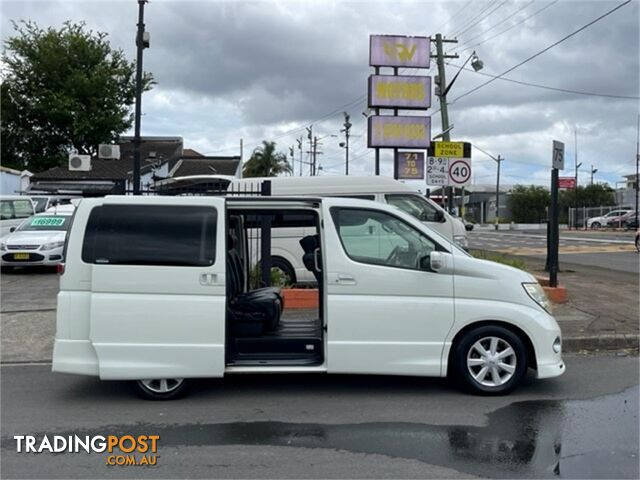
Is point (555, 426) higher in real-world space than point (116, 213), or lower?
lower

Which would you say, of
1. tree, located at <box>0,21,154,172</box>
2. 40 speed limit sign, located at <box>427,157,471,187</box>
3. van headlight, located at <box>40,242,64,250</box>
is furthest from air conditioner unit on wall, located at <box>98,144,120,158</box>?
tree, located at <box>0,21,154,172</box>

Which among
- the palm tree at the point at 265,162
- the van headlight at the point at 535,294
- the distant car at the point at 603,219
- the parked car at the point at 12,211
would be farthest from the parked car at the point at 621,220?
the van headlight at the point at 535,294

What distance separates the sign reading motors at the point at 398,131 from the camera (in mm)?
21469

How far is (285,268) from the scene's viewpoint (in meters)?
11.7

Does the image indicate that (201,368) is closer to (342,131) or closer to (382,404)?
(382,404)

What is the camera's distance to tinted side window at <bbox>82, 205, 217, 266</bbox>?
5.77 m

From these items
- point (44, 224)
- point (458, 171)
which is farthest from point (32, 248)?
point (458, 171)

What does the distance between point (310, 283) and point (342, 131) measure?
1392 inches

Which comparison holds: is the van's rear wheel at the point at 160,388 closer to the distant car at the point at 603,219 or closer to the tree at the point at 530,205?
the distant car at the point at 603,219

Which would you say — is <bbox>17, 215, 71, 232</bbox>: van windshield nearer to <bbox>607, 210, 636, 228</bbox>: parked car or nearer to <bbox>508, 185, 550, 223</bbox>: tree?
<bbox>607, 210, 636, 228</bbox>: parked car

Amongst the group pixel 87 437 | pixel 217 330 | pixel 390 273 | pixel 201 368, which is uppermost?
pixel 390 273

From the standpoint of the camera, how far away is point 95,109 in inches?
1742

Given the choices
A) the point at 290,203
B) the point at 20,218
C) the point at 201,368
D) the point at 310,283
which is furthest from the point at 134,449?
the point at 20,218

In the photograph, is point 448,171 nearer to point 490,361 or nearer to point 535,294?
point 535,294
